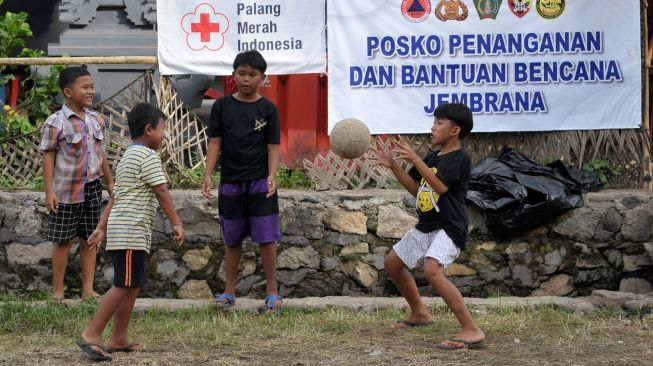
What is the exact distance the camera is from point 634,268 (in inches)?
304

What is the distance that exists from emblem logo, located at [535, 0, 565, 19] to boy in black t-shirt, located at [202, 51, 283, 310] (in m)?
2.48

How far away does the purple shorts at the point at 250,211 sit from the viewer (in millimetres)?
6719

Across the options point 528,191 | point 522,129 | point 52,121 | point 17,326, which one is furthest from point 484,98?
point 17,326

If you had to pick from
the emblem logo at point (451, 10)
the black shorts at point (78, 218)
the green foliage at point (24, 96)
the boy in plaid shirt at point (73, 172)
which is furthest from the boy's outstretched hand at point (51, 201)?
the emblem logo at point (451, 10)

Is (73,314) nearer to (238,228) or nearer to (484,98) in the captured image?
(238,228)

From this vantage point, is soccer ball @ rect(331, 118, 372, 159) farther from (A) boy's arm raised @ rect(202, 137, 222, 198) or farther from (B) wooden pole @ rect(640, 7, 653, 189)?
(B) wooden pole @ rect(640, 7, 653, 189)

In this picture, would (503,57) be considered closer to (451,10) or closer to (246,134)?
(451,10)

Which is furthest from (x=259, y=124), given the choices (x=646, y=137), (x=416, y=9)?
(x=646, y=137)

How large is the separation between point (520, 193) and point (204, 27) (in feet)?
9.06

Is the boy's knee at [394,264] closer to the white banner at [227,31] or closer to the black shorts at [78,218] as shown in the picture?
the black shorts at [78,218]

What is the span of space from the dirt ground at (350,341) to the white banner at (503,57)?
Answer: 73.6 inches

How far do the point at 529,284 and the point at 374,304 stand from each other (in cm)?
145

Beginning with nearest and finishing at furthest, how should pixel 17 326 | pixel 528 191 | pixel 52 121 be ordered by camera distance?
pixel 17 326 → pixel 52 121 → pixel 528 191

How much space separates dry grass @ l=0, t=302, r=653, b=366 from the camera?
5.55 meters
